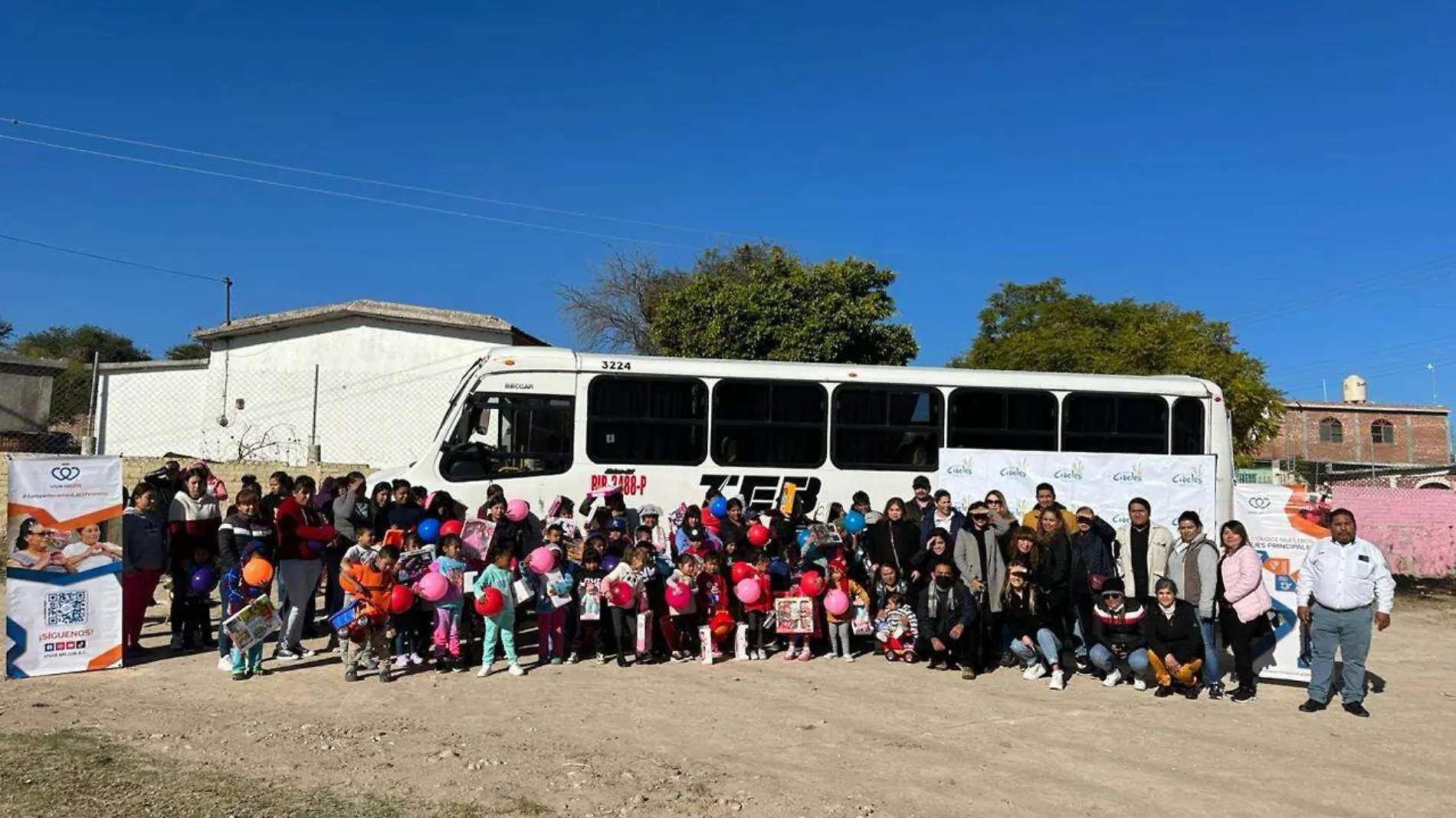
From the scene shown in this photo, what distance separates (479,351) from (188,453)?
6.31 metres

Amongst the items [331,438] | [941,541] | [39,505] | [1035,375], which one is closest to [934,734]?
[941,541]

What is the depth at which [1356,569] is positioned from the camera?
752cm

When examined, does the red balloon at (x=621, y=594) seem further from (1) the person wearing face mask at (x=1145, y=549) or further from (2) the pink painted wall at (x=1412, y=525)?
(2) the pink painted wall at (x=1412, y=525)

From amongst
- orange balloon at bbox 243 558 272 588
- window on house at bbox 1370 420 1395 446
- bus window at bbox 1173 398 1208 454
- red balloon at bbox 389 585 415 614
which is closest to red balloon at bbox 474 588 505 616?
red balloon at bbox 389 585 415 614

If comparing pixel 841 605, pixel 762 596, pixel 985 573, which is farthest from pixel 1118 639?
pixel 762 596

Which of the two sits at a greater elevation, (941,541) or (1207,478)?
(1207,478)

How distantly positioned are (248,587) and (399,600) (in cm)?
128

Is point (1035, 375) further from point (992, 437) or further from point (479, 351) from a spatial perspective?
point (479, 351)

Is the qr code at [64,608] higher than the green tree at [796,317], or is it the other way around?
the green tree at [796,317]

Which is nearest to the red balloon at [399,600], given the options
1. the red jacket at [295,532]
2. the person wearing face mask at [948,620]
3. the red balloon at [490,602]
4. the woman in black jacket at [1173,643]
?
the red balloon at [490,602]

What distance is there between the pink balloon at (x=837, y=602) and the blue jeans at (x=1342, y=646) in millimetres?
3909

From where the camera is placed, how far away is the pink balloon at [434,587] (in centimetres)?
795

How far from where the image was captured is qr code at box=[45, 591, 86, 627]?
7.72 metres

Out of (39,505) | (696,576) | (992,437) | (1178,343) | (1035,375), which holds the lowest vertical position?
(696,576)
